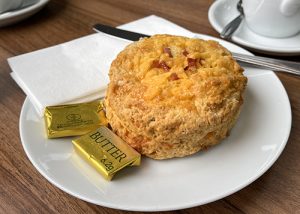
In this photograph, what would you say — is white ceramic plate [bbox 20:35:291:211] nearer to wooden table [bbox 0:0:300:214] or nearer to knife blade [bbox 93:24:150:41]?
wooden table [bbox 0:0:300:214]

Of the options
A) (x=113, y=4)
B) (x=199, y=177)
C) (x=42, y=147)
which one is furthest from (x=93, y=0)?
(x=199, y=177)

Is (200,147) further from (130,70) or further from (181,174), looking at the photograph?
(130,70)

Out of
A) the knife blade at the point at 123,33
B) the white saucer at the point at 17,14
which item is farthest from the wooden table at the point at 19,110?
the knife blade at the point at 123,33

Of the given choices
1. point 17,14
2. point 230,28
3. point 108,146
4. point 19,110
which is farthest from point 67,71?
point 230,28

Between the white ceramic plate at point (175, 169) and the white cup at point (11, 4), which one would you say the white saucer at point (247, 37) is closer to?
the white ceramic plate at point (175, 169)

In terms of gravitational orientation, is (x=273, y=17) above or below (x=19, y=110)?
above

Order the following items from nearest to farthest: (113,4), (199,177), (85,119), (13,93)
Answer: (199,177) → (85,119) → (13,93) → (113,4)

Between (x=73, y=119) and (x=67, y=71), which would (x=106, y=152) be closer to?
(x=73, y=119)
